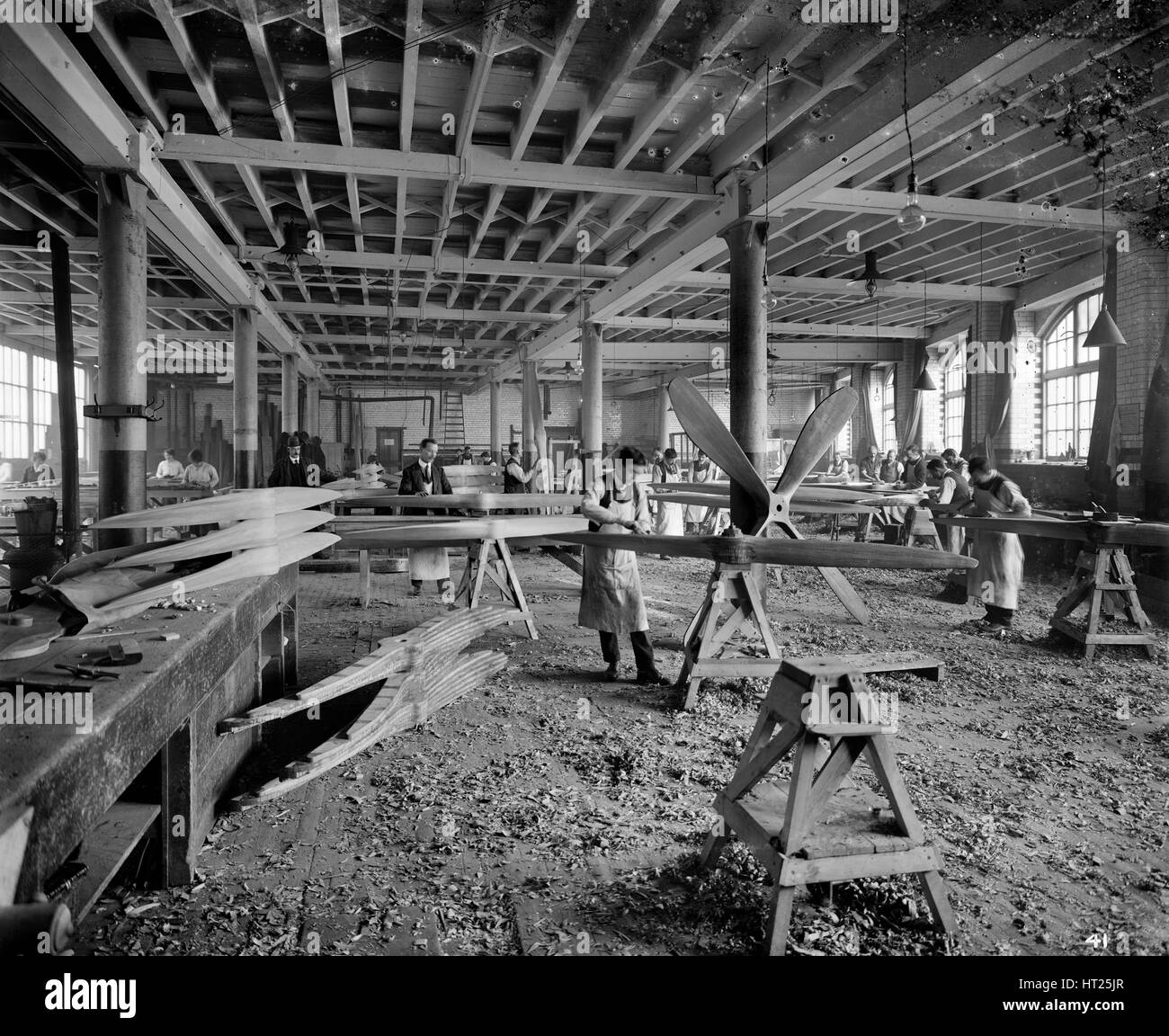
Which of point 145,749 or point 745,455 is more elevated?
point 745,455

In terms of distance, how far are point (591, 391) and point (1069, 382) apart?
837 cm

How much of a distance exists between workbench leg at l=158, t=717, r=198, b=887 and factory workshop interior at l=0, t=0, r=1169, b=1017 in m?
0.01

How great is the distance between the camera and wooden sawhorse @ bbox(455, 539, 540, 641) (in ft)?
23.1

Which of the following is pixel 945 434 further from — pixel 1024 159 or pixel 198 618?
pixel 198 618

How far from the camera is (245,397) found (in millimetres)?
12797

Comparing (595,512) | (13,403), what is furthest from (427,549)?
(13,403)

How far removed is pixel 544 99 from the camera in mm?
6020

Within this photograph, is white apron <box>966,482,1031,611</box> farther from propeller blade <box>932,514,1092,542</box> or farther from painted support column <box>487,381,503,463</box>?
painted support column <box>487,381,503,463</box>

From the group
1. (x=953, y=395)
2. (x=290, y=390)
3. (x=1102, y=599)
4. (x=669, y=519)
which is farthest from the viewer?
(x=290, y=390)

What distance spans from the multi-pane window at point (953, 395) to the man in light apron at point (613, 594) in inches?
505

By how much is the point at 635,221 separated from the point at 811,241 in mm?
2635

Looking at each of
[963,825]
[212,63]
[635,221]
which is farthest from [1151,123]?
[212,63]

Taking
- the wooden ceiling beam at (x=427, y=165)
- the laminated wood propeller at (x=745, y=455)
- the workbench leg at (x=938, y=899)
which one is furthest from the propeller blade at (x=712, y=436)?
the wooden ceiling beam at (x=427, y=165)

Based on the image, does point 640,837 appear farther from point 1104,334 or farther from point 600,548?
point 1104,334
